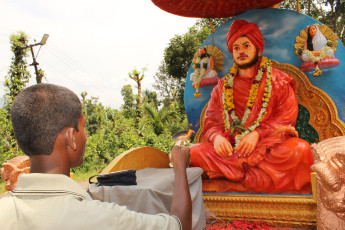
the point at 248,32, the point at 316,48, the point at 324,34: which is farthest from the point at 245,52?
the point at 324,34

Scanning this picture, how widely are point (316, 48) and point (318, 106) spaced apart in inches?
26.6

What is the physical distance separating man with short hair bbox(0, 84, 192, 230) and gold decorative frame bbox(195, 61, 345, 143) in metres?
2.66

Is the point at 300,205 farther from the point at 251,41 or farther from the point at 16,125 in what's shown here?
the point at 16,125

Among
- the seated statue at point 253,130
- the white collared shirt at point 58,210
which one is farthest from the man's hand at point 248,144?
the white collared shirt at point 58,210

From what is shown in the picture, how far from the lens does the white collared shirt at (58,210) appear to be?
0.91 meters

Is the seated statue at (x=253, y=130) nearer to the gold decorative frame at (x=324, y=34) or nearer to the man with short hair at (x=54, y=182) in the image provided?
the gold decorative frame at (x=324, y=34)

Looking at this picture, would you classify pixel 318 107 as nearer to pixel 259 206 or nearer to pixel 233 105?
pixel 233 105

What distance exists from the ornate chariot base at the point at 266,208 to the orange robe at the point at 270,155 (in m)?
0.10

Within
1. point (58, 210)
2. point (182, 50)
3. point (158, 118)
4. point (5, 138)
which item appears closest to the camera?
point (58, 210)

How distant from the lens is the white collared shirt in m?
0.91

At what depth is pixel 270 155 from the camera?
2764 mm

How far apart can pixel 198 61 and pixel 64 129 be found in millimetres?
3149

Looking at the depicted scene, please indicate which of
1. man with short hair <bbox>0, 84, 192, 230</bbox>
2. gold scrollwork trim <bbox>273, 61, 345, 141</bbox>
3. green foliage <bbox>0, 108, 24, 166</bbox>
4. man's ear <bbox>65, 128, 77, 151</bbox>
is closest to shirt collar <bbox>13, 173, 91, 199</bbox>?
man with short hair <bbox>0, 84, 192, 230</bbox>

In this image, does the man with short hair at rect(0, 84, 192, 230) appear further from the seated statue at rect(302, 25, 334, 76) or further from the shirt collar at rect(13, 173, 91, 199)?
the seated statue at rect(302, 25, 334, 76)
